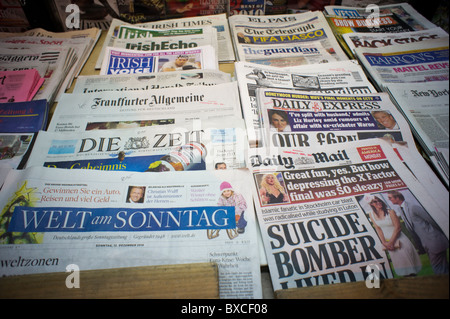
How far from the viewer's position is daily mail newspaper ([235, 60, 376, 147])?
2.24 ft

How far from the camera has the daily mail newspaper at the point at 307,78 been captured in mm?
684

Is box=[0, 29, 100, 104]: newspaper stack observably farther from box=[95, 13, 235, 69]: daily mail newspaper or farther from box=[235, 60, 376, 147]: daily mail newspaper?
box=[235, 60, 376, 147]: daily mail newspaper

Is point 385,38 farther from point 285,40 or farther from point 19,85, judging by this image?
point 19,85

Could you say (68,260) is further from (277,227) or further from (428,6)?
(428,6)

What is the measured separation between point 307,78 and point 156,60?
20.4 inches

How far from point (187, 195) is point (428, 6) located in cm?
122

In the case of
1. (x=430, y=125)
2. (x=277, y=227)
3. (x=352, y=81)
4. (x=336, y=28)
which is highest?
(x=336, y=28)

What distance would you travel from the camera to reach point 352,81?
711mm

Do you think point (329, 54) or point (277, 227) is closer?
point (277, 227)

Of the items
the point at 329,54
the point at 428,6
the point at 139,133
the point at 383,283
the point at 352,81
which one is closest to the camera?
the point at 383,283

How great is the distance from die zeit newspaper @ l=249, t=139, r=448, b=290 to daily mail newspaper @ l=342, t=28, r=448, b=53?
48 cm

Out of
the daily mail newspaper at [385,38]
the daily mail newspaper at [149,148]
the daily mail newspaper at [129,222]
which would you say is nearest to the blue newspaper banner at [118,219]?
the daily mail newspaper at [129,222]

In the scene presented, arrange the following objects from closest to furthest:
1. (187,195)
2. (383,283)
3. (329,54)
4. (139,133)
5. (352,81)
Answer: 1. (383,283)
2. (187,195)
3. (139,133)
4. (352,81)
5. (329,54)

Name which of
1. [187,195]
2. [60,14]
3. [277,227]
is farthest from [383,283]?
[60,14]
